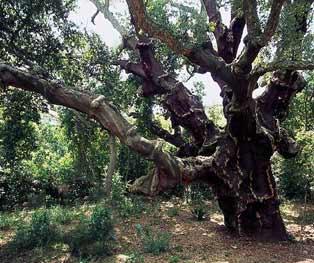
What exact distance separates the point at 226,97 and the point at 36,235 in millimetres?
4713

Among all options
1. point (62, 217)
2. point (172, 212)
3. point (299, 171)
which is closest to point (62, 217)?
point (62, 217)

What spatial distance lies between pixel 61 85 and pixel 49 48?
4102 millimetres

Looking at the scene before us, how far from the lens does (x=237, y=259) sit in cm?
660

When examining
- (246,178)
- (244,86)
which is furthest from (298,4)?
(246,178)

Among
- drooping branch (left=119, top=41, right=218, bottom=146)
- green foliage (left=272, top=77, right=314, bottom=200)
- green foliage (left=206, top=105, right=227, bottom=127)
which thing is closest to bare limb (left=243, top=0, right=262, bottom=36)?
drooping branch (left=119, top=41, right=218, bottom=146)

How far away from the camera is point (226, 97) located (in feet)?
28.4

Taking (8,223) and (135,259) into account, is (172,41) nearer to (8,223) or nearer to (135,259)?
(135,259)

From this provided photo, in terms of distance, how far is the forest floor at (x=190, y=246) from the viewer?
262 inches

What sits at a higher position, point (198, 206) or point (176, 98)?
point (176, 98)

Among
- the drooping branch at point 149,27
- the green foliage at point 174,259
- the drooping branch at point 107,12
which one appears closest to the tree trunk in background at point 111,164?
the drooping branch at point 107,12

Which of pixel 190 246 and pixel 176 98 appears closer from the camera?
pixel 190 246

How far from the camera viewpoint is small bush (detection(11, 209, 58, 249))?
730 cm

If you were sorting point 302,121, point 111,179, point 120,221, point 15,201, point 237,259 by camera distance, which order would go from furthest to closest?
point 302,121
point 15,201
point 111,179
point 120,221
point 237,259

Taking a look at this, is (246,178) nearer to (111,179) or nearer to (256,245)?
(256,245)
